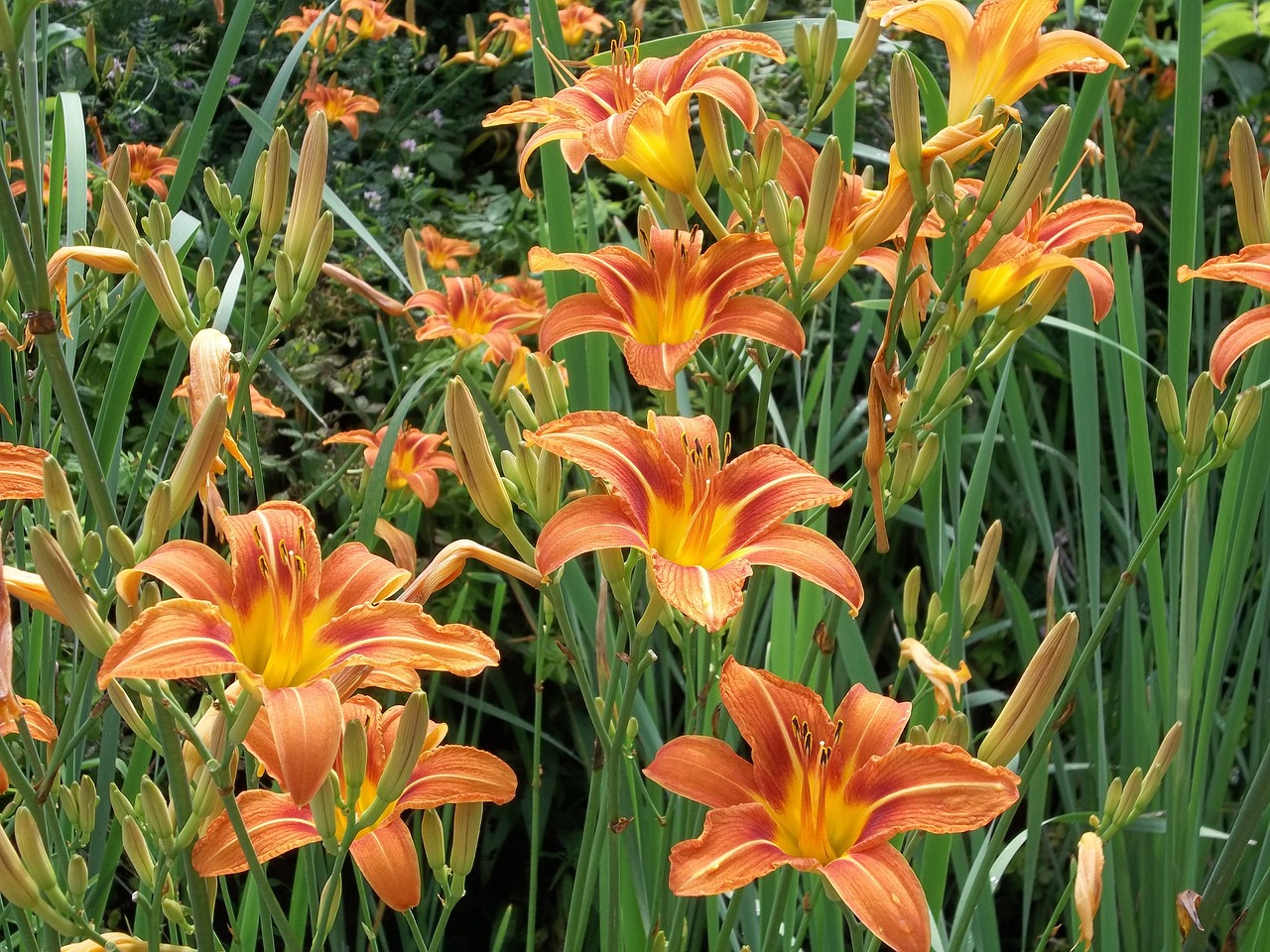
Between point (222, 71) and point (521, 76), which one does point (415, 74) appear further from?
point (222, 71)

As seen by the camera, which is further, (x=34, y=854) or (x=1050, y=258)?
(x=1050, y=258)

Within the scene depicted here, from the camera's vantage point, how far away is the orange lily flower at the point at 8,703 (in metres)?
0.57

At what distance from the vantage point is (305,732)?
57 cm

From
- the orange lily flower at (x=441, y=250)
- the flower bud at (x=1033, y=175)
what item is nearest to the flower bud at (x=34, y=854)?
the flower bud at (x=1033, y=175)

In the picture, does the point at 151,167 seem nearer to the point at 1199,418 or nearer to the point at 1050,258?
the point at 1050,258

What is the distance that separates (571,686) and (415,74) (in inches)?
66.8

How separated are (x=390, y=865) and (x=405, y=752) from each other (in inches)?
5.5

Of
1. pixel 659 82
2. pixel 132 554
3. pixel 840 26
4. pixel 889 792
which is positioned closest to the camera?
pixel 132 554

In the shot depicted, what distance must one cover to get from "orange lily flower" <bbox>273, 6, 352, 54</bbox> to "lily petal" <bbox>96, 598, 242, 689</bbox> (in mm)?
1762

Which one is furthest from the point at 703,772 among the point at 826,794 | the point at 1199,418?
the point at 1199,418

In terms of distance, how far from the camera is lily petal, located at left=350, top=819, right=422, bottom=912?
30.7 inches

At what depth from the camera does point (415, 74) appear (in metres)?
3.01

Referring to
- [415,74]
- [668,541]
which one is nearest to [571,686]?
[668,541]

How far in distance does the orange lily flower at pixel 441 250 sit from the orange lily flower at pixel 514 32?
18.8 inches
